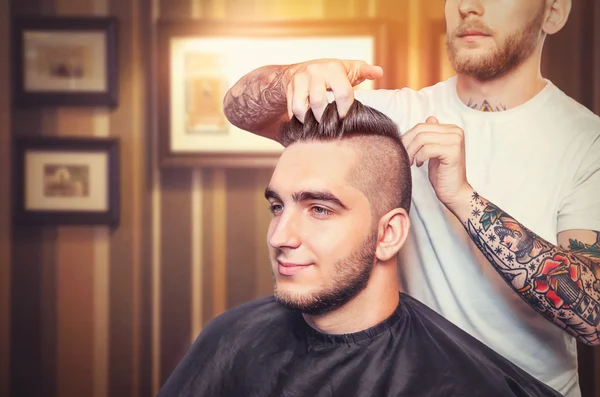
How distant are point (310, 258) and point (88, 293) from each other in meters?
1.40

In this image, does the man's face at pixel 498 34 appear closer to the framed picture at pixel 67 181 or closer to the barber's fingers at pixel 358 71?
the barber's fingers at pixel 358 71

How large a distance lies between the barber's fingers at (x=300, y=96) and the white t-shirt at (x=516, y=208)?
1.17 feet

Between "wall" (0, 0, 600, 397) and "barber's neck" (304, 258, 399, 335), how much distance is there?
2.95 feet

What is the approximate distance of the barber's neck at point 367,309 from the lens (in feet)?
4.28

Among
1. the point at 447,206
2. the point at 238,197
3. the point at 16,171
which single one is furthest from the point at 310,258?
the point at 16,171

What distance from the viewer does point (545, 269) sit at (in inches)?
49.3

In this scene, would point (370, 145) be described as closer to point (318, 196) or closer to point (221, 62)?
point (318, 196)

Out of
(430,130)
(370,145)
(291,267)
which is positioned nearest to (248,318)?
→ (291,267)

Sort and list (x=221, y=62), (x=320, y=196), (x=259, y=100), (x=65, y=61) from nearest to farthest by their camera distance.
→ (x=320, y=196), (x=259, y=100), (x=221, y=62), (x=65, y=61)

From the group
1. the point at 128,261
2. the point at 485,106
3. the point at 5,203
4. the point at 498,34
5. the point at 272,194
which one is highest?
the point at 498,34

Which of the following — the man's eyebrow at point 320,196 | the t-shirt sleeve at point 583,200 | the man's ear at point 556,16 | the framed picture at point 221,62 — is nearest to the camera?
the man's eyebrow at point 320,196

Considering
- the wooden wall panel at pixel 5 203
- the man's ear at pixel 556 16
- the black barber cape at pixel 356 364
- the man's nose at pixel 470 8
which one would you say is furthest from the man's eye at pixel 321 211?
the wooden wall panel at pixel 5 203

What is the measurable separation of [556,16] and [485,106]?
32 centimetres

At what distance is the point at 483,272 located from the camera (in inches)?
55.9
